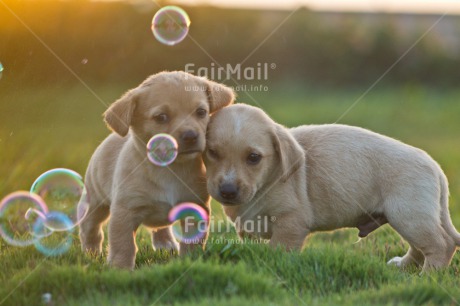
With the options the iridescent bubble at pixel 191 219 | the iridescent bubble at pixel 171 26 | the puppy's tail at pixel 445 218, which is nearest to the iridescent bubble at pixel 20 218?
the iridescent bubble at pixel 191 219

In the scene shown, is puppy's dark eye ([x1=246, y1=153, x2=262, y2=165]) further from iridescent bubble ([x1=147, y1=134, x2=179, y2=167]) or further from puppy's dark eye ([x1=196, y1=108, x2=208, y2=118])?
iridescent bubble ([x1=147, y1=134, x2=179, y2=167])

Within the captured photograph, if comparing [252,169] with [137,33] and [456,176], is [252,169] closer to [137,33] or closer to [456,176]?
[456,176]

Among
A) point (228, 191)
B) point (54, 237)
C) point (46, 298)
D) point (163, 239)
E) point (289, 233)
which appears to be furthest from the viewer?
point (163, 239)

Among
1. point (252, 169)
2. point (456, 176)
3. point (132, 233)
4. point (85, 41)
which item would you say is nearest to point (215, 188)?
point (252, 169)

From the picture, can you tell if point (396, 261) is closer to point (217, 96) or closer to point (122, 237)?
point (217, 96)

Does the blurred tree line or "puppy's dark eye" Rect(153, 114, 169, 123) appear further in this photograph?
the blurred tree line

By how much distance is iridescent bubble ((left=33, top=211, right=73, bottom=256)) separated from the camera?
205 inches

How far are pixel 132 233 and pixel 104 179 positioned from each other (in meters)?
0.80

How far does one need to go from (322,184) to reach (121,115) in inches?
64.8

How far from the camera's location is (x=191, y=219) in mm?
5254

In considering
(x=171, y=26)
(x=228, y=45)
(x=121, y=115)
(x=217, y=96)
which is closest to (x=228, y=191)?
(x=217, y=96)

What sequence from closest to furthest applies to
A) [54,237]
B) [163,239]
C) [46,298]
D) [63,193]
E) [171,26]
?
1. [46,298]
2. [54,237]
3. [63,193]
4. [171,26]
5. [163,239]

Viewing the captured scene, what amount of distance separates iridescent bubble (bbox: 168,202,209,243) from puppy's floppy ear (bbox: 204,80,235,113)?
2.52ft

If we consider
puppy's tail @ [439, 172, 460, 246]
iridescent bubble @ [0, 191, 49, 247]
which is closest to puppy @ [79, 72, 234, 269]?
iridescent bubble @ [0, 191, 49, 247]
